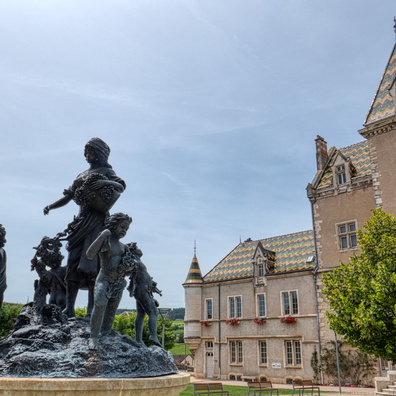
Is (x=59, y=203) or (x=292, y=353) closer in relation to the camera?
(x=59, y=203)

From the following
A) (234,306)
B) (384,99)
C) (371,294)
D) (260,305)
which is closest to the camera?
(371,294)

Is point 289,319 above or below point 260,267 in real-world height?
below

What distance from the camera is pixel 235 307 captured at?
37.5 metres

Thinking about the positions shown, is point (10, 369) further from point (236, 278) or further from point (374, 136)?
point (236, 278)

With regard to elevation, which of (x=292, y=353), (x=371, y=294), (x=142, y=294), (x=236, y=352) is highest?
(x=371, y=294)

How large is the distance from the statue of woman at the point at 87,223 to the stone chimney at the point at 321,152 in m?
30.5

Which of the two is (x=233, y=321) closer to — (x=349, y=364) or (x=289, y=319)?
(x=289, y=319)

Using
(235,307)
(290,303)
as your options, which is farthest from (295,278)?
(235,307)

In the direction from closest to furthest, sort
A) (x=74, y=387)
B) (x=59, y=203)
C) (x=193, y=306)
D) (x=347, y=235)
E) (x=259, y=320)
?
(x=74, y=387)
(x=59, y=203)
(x=347, y=235)
(x=259, y=320)
(x=193, y=306)

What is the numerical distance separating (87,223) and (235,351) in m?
31.9

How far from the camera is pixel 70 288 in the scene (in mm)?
7355

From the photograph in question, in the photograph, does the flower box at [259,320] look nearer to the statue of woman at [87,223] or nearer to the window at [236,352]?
the window at [236,352]

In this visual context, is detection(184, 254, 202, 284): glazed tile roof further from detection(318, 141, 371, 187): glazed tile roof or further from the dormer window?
detection(318, 141, 371, 187): glazed tile roof

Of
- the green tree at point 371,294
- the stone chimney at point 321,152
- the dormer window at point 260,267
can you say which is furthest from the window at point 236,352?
the green tree at point 371,294
